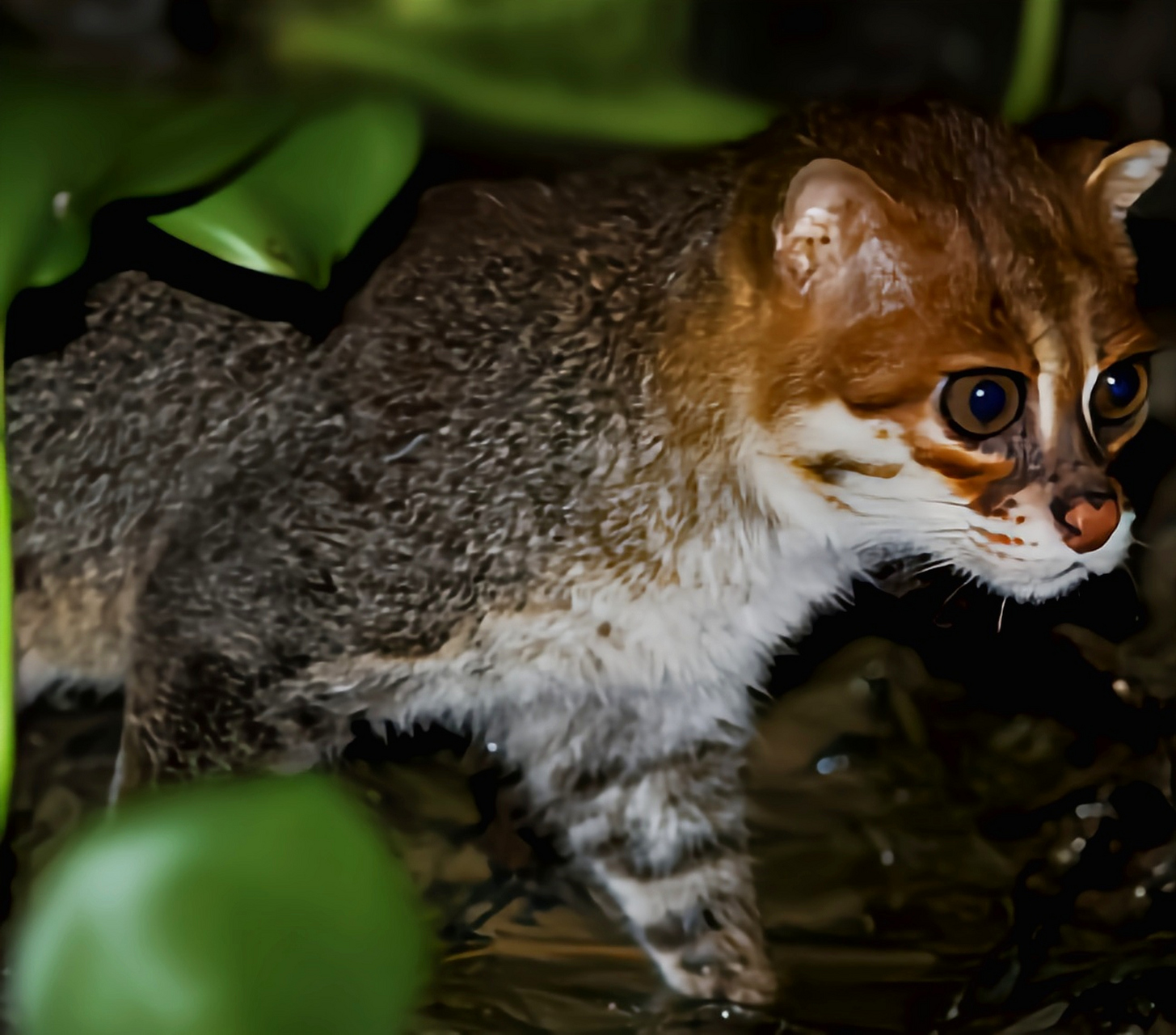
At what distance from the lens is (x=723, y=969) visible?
77cm

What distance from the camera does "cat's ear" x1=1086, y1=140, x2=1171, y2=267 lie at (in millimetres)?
716

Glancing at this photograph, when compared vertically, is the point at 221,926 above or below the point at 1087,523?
below

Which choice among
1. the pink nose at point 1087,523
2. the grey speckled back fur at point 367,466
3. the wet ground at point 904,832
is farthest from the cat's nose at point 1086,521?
the grey speckled back fur at point 367,466

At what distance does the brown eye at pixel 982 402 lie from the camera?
667 millimetres

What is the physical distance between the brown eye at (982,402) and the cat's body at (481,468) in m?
0.05

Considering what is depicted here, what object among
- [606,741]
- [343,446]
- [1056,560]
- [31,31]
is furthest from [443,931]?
[31,31]

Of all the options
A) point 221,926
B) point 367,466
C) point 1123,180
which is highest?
point 1123,180

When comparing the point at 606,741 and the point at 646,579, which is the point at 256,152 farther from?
the point at 606,741

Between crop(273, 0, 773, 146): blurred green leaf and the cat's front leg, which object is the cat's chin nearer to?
the cat's front leg

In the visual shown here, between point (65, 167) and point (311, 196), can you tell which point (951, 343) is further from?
point (65, 167)

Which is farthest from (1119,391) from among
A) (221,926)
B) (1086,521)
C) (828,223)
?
(221,926)

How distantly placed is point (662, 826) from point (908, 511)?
11.9 inches

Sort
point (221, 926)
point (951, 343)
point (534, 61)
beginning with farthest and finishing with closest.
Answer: point (534, 61), point (951, 343), point (221, 926)

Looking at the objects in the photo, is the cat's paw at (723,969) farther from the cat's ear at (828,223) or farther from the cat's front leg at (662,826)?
the cat's ear at (828,223)
